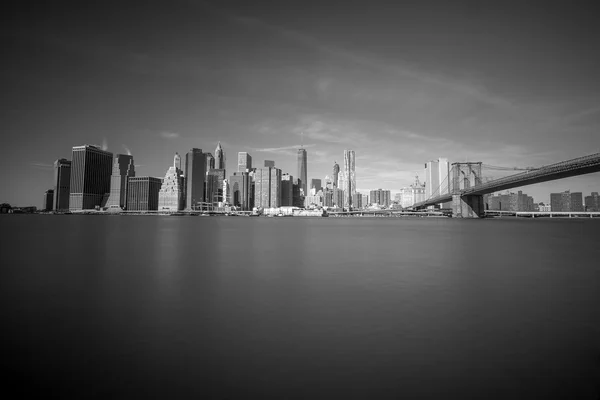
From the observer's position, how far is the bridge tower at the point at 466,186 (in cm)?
10875

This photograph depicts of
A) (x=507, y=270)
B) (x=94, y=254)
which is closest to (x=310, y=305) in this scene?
(x=507, y=270)

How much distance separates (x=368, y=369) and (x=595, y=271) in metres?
19.1

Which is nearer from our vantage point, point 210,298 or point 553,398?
point 553,398

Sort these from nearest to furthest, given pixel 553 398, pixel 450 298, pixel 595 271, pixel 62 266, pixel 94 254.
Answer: pixel 553 398 < pixel 450 298 < pixel 595 271 < pixel 62 266 < pixel 94 254

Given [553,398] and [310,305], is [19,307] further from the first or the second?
[553,398]

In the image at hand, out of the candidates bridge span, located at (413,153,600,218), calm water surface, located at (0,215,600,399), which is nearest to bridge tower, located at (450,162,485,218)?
bridge span, located at (413,153,600,218)

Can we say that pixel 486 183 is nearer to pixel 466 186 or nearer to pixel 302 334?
pixel 466 186

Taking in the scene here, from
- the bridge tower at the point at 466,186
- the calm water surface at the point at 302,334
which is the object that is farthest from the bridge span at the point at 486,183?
the calm water surface at the point at 302,334

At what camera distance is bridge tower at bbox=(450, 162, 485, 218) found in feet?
A: 357

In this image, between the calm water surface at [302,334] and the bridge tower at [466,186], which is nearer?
the calm water surface at [302,334]

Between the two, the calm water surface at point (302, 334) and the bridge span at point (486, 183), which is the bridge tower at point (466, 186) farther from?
the calm water surface at point (302, 334)

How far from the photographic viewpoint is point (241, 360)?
A: 22.7 ft

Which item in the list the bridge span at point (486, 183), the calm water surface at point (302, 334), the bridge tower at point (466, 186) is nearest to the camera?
the calm water surface at point (302, 334)

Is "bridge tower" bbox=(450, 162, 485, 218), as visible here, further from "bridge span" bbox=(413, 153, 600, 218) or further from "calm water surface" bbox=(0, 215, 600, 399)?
"calm water surface" bbox=(0, 215, 600, 399)
